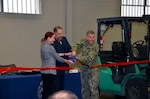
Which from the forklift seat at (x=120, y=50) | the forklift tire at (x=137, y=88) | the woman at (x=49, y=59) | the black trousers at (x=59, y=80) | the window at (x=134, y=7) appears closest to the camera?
the woman at (x=49, y=59)

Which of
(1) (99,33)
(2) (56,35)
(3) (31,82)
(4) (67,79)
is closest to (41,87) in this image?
(3) (31,82)

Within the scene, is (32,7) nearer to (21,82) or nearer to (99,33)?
(99,33)

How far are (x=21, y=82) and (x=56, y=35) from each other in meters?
1.10

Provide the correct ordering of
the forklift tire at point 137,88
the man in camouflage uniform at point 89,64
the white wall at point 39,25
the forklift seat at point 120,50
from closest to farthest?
1. the man in camouflage uniform at point 89,64
2. the forklift tire at point 137,88
3. the forklift seat at point 120,50
4. the white wall at point 39,25

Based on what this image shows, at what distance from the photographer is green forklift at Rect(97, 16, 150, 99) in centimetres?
695

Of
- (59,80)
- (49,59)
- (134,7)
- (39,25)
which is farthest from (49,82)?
(134,7)

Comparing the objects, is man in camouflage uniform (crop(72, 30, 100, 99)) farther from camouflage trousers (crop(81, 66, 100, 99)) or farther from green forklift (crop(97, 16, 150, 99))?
green forklift (crop(97, 16, 150, 99))

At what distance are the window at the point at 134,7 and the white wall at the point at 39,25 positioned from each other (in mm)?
793

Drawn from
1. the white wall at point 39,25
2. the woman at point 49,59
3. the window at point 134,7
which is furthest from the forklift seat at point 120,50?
the window at point 134,7

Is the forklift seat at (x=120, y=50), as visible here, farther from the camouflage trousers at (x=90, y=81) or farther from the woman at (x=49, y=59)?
the woman at (x=49, y=59)

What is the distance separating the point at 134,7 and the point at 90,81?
5.96 metres

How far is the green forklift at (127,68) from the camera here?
6.95 m

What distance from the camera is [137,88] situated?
6977 mm

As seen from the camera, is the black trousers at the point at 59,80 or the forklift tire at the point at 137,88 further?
the forklift tire at the point at 137,88
